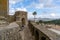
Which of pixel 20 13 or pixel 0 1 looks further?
pixel 20 13

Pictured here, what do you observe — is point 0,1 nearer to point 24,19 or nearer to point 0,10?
point 0,10

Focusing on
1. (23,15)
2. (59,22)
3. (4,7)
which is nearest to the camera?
(4,7)

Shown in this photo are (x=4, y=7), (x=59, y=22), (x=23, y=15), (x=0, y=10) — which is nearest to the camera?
(x=0, y=10)

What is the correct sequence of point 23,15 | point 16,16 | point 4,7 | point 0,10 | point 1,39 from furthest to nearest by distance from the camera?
point 23,15 < point 16,16 < point 4,7 < point 0,10 < point 1,39

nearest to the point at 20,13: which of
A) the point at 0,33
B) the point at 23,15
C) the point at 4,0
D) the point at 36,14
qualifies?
the point at 23,15

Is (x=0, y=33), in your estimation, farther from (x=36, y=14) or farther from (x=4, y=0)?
(x=36, y=14)

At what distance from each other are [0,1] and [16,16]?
25.6ft

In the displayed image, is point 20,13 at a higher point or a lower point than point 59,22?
higher

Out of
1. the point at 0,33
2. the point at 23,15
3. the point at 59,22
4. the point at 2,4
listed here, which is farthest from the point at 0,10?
the point at 59,22

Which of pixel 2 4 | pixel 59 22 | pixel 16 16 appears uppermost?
pixel 2 4

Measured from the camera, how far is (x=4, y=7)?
9.40 metres

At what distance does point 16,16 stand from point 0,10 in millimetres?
7888

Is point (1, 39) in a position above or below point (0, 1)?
below

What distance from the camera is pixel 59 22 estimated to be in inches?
1457
